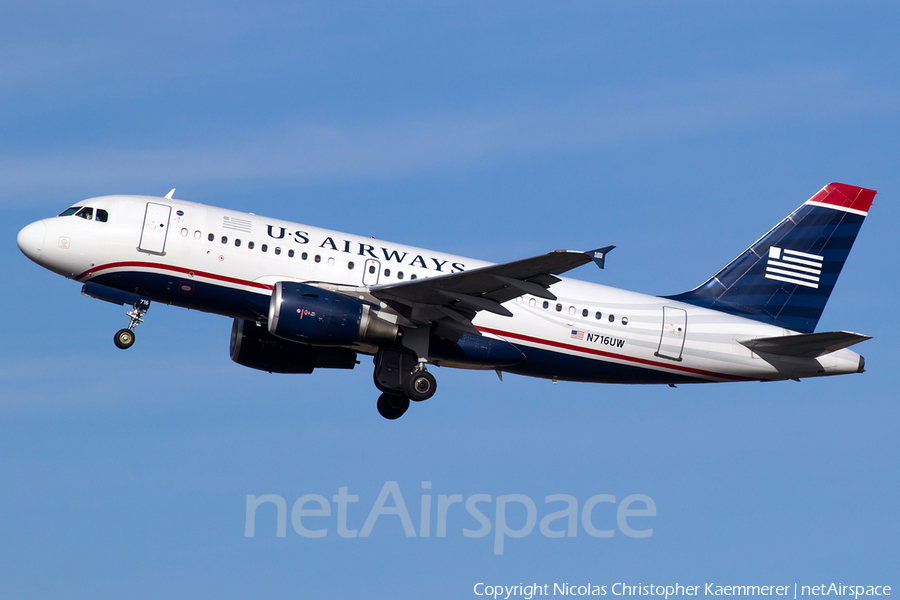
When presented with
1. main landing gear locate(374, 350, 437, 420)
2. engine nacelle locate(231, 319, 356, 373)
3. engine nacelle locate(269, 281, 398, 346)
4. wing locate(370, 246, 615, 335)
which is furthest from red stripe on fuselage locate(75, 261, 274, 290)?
main landing gear locate(374, 350, 437, 420)

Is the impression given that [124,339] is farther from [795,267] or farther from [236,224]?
Result: [795,267]

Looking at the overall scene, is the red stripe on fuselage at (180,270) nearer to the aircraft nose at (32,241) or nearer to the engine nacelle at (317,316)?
the engine nacelle at (317,316)

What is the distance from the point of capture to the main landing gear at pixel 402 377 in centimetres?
3106

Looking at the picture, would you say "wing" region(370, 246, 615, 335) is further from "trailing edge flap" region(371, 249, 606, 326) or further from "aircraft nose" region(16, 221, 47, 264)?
"aircraft nose" region(16, 221, 47, 264)

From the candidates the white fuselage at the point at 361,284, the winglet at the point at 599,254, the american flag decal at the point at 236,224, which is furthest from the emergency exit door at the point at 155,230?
the winglet at the point at 599,254

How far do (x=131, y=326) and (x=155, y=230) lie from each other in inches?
119

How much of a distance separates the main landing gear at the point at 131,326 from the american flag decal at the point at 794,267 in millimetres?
19795

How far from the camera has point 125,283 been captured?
29828 mm

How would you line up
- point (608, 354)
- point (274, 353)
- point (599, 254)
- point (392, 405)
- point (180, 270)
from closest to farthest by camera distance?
1. point (599, 254)
2. point (180, 270)
3. point (608, 354)
4. point (274, 353)
5. point (392, 405)

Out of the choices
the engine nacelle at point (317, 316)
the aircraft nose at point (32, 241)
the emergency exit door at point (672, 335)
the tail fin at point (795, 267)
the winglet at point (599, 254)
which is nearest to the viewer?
the winglet at point (599, 254)

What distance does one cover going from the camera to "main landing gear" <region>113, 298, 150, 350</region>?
3058cm

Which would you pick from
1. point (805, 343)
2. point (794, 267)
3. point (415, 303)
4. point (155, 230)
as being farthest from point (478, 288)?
point (794, 267)

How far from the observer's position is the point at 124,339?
101 feet

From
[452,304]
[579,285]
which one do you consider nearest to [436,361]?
[452,304]
